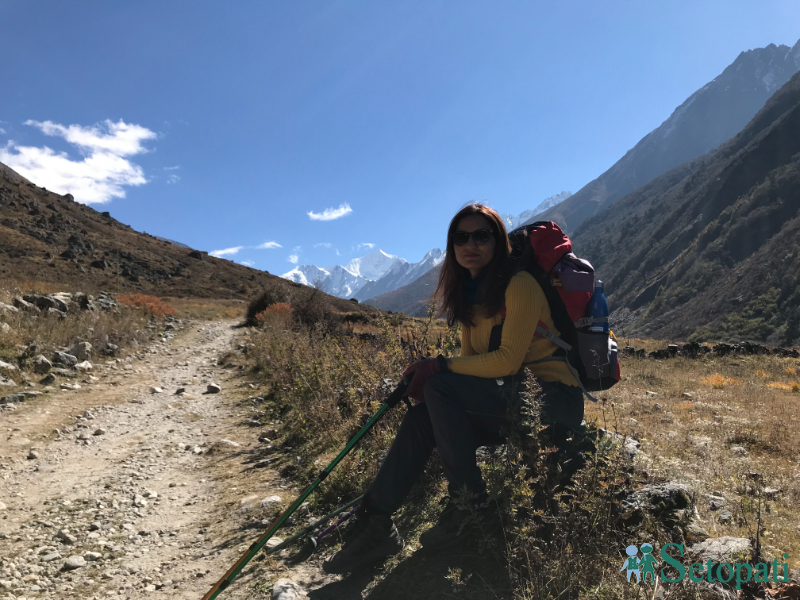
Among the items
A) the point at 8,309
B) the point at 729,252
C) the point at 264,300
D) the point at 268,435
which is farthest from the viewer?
the point at 729,252

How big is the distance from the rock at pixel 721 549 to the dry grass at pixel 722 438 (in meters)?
0.09

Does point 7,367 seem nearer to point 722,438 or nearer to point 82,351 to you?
point 82,351

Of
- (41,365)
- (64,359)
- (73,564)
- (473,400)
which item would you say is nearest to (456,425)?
(473,400)

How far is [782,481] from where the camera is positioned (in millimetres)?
3379

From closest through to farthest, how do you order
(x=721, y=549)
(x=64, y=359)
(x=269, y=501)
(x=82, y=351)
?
1. (x=721, y=549)
2. (x=269, y=501)
3. (x=64, y=359)
4. (x=82, y=351)

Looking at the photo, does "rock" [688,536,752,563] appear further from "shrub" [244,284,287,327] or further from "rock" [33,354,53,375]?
"shrub" [244,284,287,327]

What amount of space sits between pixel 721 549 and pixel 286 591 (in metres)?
2.21

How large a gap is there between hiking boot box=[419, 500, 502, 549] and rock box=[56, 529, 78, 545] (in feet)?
8.18

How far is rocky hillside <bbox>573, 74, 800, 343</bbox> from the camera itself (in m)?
69.9

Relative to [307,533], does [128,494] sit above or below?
above

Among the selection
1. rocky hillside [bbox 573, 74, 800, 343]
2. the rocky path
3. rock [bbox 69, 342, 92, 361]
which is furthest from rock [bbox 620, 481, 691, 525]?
rocky hillside [bbox 573, 74, 800, 343]

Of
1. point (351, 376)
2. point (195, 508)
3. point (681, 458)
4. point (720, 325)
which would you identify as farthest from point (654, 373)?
point (720, 325)

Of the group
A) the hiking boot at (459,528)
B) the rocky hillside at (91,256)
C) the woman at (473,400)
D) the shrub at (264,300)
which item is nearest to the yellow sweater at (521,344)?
the woman at (473,400)

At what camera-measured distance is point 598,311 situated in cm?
241
